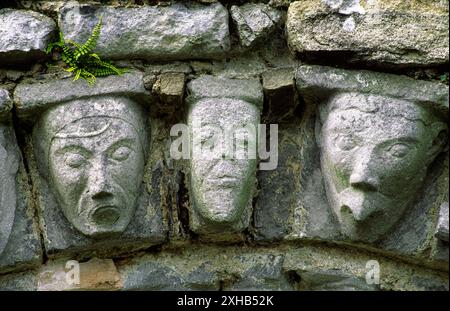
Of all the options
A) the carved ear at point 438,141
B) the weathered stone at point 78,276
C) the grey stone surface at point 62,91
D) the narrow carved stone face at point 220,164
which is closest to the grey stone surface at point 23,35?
the grey stone surface at point 62,91

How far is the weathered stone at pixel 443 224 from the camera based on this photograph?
3.58m

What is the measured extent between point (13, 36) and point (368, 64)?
1.26m

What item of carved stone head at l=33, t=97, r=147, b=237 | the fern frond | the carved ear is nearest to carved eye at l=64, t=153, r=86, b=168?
carved stone head at l=33, t=97, r=147, b=237

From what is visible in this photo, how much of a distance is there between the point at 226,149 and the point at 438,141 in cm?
76

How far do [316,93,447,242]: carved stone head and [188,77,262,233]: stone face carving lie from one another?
295 mm

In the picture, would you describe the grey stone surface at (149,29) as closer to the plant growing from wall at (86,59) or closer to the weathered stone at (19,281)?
the plant growing from wall at (86,59)

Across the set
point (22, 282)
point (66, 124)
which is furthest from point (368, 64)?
point (22, 282)

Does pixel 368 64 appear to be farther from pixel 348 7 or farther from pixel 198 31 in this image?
pixel 198 31

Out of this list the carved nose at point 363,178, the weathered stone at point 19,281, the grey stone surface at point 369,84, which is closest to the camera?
the carved nose at point 363,178

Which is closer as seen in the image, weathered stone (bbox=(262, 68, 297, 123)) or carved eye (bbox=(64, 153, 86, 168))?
carved eye (bbox=(64, 153, 86, 168))

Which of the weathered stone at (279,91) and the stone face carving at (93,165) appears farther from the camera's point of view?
the weathered stone at (279,91)

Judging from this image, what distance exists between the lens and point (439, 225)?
360 cm

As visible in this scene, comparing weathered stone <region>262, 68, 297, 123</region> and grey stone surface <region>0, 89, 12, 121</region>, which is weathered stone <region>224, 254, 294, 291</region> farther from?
grey stone surface <region>0, 89, 12, 121</region>

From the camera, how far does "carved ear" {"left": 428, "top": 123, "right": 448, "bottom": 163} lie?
3.65 meters
